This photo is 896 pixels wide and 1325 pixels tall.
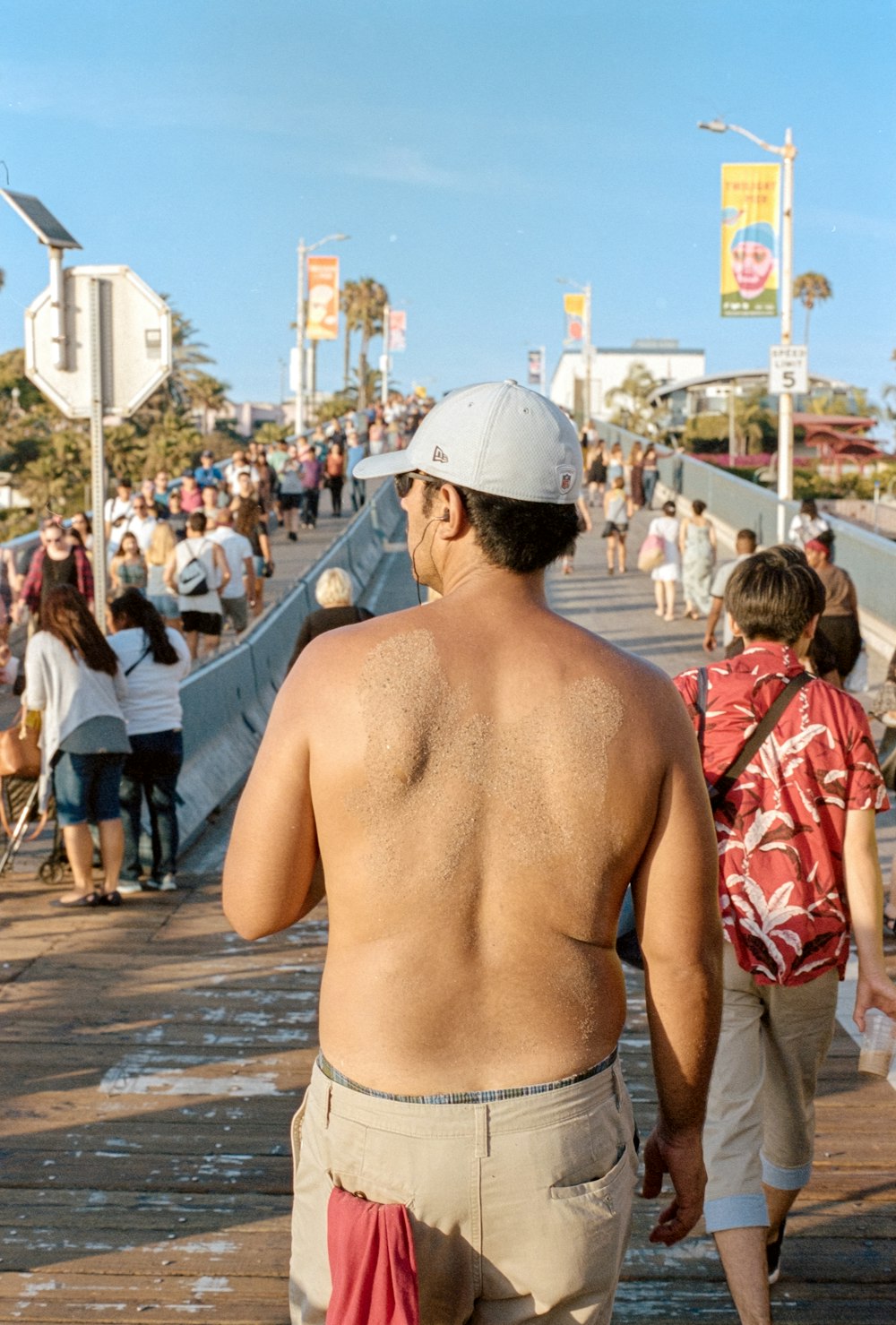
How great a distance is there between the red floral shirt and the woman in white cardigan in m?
5.08

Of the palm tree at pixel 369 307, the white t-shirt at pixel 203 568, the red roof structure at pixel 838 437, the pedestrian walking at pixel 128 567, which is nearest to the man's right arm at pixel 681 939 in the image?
Result: the pedestrian walking at pixel 128 567

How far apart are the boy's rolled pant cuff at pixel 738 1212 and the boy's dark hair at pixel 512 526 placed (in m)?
2.24

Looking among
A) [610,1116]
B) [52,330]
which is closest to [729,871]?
[610,1116]

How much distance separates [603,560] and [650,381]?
7282 centimetres

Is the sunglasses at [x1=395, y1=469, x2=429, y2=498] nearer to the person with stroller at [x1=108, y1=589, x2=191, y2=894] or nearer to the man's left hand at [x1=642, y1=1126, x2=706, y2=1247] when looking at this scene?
the man's left hand at [x1=642, y1=1126, x2=706, y2=1247]

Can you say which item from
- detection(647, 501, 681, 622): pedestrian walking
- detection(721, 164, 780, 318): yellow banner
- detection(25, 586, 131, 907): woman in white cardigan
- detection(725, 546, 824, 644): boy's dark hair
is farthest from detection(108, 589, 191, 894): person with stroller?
detection(721, 164, 780, 318): yellow banner

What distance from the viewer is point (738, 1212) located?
3941mm

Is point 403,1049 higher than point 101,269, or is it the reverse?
point 101,269

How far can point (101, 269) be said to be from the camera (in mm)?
9289

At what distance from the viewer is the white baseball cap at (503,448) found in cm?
232

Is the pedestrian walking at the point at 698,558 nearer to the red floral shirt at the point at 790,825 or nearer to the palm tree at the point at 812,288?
the red floral shirt at the point at 790,825

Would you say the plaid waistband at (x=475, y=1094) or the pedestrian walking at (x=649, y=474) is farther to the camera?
the pedestrian walking at (x=649, y=474)

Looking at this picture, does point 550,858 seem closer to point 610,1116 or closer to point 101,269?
point 610,1116

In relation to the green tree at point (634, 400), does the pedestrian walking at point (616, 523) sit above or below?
below
